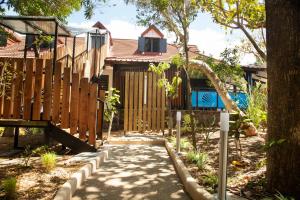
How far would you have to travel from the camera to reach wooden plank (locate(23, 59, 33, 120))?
6.88 m

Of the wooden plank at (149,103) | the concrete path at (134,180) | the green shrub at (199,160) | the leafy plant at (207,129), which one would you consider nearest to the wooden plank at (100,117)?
the concrete path at (134,180)

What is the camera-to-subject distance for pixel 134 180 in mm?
5445

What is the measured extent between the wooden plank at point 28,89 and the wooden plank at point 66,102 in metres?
0.73

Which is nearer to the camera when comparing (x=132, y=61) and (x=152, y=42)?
(x=132, y=61)

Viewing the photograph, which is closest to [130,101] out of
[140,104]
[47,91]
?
[140,104]

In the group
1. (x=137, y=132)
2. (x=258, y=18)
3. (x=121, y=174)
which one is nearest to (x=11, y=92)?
(x=121, y=174)

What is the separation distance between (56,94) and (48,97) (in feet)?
0.60

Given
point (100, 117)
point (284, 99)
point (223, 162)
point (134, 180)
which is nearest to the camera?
point (223, 162)

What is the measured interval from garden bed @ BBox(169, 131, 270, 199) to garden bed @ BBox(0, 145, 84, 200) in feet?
6.73

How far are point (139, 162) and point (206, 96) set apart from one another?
36.1ft

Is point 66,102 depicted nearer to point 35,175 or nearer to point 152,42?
point 35,175

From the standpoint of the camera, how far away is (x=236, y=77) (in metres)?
12.3

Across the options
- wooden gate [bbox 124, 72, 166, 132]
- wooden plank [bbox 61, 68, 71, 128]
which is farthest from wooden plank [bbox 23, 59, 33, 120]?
wooden gate [bbox 124, 72, 166, 132]

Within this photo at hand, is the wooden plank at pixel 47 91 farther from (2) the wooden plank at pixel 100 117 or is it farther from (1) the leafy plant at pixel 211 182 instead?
(1) the leafy plant at pixel 211 182
